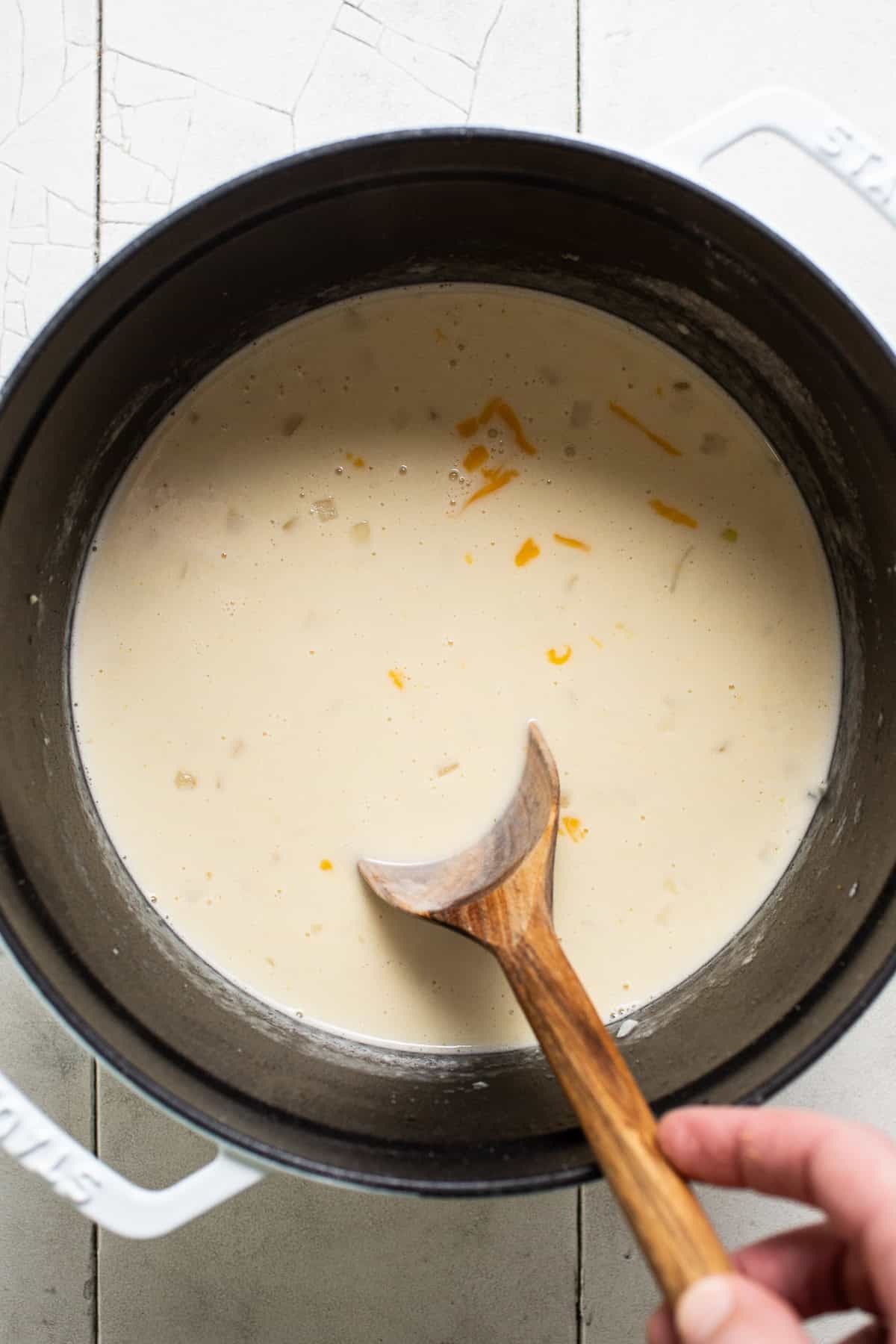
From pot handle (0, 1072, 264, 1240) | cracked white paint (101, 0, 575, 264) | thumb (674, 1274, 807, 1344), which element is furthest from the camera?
cracked white paint (101, 0, 575, 264)

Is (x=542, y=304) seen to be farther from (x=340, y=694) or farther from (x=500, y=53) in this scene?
(x=340, y=694)

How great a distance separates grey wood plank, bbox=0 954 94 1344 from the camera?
1.07 metres

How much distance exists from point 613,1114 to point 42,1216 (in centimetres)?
62

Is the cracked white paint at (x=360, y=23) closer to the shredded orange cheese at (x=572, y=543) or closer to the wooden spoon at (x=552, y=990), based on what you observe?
the shredded orange cheese at (x=572, y=543)

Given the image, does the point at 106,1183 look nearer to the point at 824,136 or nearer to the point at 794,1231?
the point at 794,1231

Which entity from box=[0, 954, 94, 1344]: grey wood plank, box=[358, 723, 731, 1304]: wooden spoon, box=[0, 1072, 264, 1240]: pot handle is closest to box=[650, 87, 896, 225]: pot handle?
box=[358, 723, 731, 1304]: wooden spoon

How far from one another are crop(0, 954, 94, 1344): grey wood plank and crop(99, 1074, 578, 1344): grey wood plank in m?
0.02

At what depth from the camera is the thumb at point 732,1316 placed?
0.60 metres

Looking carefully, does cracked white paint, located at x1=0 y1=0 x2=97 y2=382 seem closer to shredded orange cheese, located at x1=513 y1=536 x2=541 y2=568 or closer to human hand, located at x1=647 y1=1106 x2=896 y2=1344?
shredded orange cheese, located at x1=513 y1=536 x2=541 y2=568

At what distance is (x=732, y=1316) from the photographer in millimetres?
618

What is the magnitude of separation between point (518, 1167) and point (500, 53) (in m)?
0.97

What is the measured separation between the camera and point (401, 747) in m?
1.09

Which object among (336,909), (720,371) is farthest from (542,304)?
(336,909)

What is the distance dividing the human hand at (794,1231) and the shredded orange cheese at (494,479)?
0.59 metres
